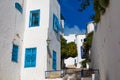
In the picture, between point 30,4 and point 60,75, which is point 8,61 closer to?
point 60,75

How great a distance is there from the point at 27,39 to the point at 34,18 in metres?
1.62

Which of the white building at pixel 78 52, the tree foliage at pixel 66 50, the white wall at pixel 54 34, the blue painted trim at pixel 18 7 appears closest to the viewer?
the blue painted trim at pixel 18 7

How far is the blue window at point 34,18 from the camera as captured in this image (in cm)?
1634

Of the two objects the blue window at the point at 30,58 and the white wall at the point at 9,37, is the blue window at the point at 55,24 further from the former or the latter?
the white wall at the point at 9,37

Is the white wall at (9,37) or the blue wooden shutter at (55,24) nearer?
the white wall at (9,37)

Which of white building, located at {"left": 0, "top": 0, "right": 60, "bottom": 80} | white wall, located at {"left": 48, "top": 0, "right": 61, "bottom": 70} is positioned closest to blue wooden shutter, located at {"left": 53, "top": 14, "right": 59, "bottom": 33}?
white building, located at {"left": 0, "top": 0, "right": 60, "bottom": 80}

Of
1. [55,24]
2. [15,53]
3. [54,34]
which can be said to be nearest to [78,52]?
[55,24]

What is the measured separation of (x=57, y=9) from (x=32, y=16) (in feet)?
10.8

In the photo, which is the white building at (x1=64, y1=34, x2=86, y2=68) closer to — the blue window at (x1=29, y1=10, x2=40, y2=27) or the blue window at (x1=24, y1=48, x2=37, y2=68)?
the blue window at (x1=29, y1=10, x2=40, y2=27)

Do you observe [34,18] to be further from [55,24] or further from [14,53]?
[14,53]

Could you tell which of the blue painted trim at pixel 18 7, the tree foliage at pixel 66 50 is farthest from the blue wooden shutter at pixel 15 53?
the tree foliage at pixel 66 50

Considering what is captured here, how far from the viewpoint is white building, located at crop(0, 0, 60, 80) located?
13.7 m

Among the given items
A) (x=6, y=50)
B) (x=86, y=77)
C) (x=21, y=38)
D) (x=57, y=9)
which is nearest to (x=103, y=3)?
(x=86, y=77)

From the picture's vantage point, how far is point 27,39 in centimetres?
1612
